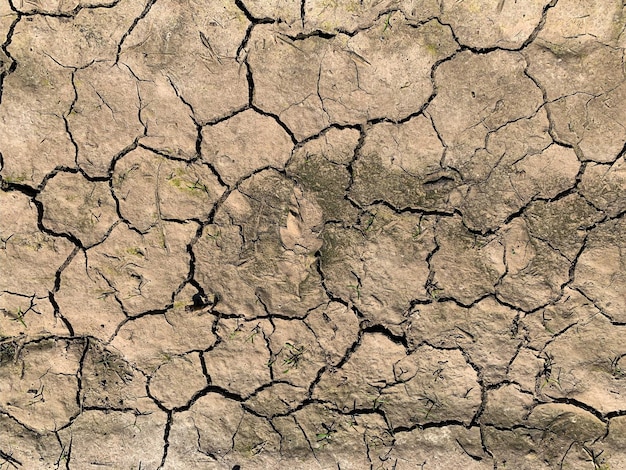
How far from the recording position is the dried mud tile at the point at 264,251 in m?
2.81

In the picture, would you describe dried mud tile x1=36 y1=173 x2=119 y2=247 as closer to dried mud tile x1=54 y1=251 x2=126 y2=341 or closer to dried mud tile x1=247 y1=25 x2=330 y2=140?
dried mud tile x1=54 y1=251 x2=126 y2=341

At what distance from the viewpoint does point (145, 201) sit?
2.81 meters

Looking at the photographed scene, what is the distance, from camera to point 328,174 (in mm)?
2797

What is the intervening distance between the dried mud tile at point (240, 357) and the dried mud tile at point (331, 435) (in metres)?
0.31

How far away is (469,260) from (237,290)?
128cm

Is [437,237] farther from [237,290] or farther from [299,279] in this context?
[237,290]

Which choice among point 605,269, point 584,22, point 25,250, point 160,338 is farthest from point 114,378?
point 584,22

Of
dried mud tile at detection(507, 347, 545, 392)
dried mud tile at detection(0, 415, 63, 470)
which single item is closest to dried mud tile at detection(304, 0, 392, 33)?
dried mud tile at detection(507, 347, 545, 392)

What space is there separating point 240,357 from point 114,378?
72 cm

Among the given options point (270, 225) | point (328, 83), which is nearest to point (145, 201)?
point (270, 225)

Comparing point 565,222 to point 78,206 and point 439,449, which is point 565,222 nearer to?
point 439,449

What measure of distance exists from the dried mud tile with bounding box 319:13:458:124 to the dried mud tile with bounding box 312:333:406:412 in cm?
125

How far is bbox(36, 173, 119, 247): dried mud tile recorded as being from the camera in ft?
9.21

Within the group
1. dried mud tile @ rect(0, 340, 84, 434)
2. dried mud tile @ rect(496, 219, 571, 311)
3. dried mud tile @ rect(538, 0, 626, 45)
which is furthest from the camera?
dried mud tile @ rect(0, 340, 84, 434)
